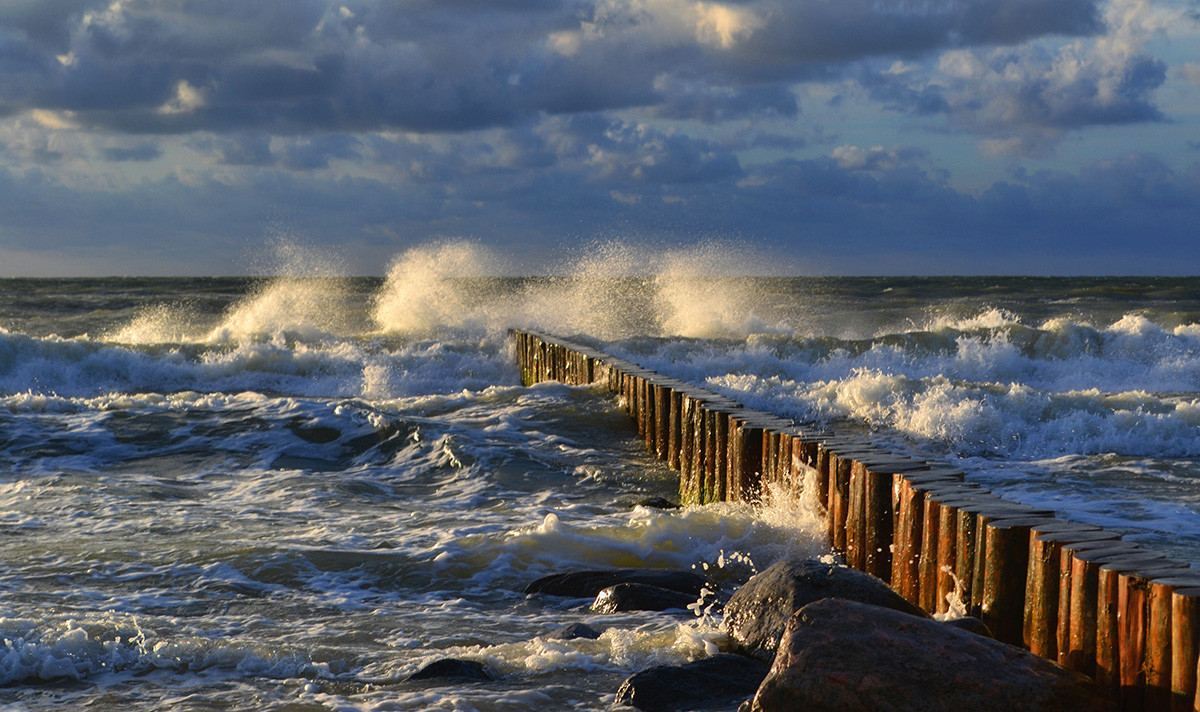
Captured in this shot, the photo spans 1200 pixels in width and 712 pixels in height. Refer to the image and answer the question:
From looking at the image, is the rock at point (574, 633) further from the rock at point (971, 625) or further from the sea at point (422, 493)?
the rock at point (971, 625)

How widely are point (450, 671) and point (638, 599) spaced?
1358 mm

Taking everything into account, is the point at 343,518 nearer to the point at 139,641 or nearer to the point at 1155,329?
the point at 139,641

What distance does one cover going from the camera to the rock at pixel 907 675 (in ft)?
10.9

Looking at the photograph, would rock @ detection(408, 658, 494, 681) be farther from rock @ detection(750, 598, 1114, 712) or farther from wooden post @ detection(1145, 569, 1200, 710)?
wooden post @ detection(1145, 569, 1200, 710)

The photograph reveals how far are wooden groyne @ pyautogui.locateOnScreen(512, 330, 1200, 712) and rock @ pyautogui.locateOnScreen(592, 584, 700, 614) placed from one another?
0.94 meters

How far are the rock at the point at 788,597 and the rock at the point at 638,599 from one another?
0.58 meters

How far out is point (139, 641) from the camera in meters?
4.46

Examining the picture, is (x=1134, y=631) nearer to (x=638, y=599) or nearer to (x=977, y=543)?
(x=977, y=543)

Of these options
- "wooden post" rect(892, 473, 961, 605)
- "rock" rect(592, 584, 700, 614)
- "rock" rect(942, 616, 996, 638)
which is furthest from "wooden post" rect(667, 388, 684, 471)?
"rock" rect(942, 616, 996, 638)

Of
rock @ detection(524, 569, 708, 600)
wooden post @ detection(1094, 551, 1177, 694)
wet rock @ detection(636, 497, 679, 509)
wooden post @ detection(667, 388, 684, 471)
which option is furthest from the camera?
wooden post @ detection(667, 388, 684, 471)

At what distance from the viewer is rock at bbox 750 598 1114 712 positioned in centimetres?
331

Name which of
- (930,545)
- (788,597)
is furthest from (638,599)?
(930,545)

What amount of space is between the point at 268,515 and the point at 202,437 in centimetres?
364

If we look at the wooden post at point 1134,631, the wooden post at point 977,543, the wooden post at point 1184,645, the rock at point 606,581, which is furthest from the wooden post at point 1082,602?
the rock at point 606,581
